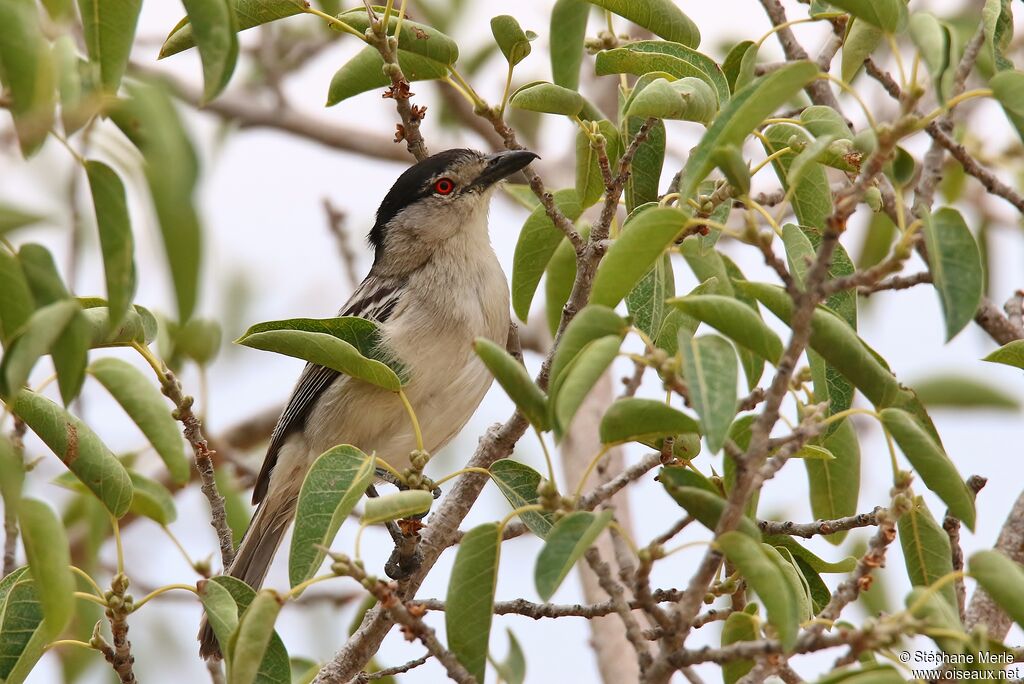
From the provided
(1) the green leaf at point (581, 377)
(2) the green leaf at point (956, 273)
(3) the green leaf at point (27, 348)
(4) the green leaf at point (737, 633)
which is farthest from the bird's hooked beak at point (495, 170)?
(3) the green leaf at point (27, 348)

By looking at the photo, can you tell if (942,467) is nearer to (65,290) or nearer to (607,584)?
(607,584)

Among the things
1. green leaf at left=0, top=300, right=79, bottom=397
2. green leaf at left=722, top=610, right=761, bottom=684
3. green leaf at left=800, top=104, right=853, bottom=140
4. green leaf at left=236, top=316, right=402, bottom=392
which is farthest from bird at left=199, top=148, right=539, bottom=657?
green leaf at left=0, top=300, right=79, bottom=397

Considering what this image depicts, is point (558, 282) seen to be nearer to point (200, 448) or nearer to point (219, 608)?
point (200, 448)

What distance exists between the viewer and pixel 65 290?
2.18m

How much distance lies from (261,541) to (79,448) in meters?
3.04

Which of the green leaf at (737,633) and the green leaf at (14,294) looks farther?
the green leaf at (737,633)

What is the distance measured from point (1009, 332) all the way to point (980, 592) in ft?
3.33

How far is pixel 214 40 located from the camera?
2.06 meters

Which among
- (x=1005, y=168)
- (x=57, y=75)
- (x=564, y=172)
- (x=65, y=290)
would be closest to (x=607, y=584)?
(x=65, y=290)

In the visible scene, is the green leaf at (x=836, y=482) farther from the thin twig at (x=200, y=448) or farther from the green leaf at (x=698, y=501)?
the thin twig at (x=200, y=448)

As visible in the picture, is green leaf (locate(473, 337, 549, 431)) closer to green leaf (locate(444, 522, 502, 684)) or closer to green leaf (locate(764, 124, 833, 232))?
green leaf (locate(444, 522, 502, 684))

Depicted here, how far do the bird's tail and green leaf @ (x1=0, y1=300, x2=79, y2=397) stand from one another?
12.9 feet

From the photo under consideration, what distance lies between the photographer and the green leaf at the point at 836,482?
11.2 feet

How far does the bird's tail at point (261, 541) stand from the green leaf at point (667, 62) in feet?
11.1
